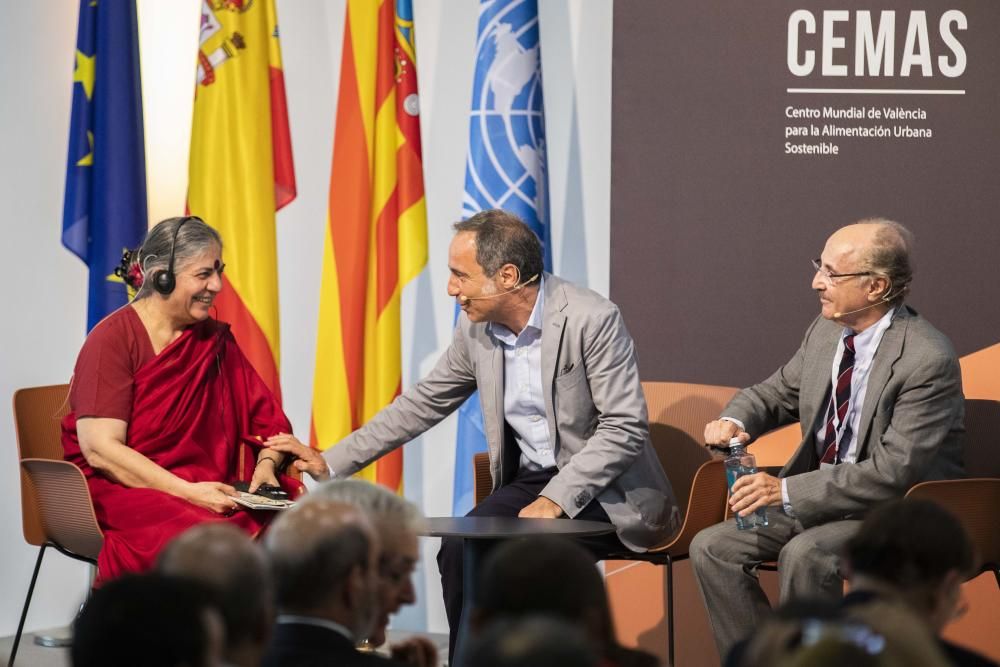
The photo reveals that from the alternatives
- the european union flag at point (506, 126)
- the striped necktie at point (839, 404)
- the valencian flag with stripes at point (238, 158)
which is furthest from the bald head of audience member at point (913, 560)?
the valencian flag with stripes at point (238, 158)

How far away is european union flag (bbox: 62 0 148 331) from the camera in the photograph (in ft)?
17.0

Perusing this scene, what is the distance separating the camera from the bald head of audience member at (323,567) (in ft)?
6.55

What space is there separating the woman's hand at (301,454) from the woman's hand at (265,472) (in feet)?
0.11

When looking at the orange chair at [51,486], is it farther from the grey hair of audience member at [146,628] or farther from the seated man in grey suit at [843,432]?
the grey hair of audience member at [146,628]

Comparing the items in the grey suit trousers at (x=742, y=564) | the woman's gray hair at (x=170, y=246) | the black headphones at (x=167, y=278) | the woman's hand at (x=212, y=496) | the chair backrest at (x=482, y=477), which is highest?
the woman's gray hair at (x=170, y=246)

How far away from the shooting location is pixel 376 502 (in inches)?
91.8

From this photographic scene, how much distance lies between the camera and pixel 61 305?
5.54 meters

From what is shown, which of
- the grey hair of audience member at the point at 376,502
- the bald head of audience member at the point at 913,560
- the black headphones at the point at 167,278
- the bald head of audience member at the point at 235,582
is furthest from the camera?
the black headphones at the point at 167,278

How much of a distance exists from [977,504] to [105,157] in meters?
3.39

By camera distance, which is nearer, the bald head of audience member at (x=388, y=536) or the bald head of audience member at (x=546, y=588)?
the bald head of audience member at (x=546, y=588)

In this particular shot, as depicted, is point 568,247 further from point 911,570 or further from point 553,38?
point 911,570

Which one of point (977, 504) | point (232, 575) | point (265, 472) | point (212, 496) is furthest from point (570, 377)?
point (232, 575)

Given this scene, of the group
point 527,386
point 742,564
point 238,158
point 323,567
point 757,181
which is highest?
point 238,158

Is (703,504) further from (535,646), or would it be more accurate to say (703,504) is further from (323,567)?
(535,646)
